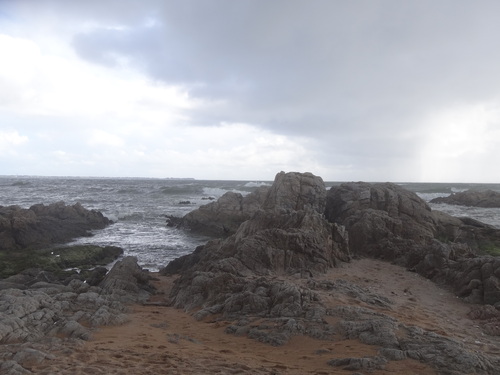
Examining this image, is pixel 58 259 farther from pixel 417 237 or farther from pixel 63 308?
pixel 417 237

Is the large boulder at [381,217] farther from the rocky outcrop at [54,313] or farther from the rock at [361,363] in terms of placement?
the rock at [361,363]

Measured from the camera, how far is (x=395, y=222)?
1794 cm

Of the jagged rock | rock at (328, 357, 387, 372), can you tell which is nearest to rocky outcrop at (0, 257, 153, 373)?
rock at (328, 357, 387, 372)

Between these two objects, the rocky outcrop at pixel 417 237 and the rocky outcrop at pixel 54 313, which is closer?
the rocky outcrop at pixel 54 313

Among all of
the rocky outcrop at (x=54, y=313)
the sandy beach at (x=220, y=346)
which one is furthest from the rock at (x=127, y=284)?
the sandy beach at (x=220, y=346)

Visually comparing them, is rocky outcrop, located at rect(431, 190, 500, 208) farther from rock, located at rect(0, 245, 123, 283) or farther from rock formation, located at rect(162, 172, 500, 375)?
rock, located at rect(0, 245, 123, 283)

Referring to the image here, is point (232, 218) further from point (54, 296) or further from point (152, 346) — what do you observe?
point (152, 346)

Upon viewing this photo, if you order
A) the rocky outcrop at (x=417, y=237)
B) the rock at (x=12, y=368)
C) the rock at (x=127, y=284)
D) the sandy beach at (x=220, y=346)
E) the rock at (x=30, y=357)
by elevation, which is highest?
the rocky outcrop at (x=417, y=237)

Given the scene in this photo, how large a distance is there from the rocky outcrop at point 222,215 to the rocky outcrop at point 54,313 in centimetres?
1588

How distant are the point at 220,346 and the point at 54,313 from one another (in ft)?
14.0

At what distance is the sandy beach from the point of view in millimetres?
6395

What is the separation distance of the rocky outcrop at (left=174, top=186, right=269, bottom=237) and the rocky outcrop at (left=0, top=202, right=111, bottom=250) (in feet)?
22.7

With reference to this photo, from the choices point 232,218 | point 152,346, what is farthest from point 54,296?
point 232,218

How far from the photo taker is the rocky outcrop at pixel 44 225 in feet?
75.4
